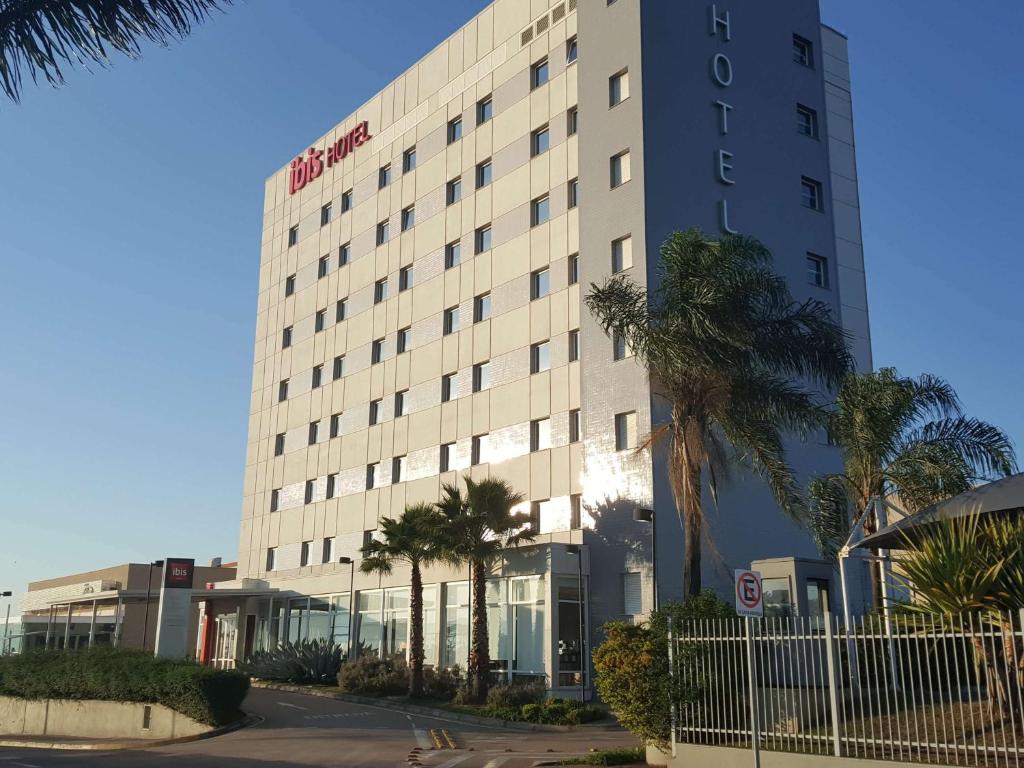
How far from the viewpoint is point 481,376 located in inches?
1672

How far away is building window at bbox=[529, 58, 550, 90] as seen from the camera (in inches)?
1676

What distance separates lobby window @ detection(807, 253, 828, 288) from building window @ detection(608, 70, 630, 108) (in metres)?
9.90

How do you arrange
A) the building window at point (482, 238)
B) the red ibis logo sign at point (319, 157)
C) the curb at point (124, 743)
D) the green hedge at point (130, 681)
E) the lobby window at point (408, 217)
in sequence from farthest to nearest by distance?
the red ibis logo sign at point (319, 157) → the lobby window at point (408, 217) → the building window at point (482, 238) → the green hedge at point (130, 681) → the curb at point (124, 743)

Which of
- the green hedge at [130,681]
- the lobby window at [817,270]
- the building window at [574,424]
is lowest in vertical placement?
the green hedge at [130,681]

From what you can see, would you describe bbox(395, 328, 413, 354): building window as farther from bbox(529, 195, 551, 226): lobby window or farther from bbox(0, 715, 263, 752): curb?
bbox(0, 715, 263, 752): curb

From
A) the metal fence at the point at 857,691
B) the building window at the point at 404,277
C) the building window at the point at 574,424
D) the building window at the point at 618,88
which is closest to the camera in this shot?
the metal fence at the point at 857,691

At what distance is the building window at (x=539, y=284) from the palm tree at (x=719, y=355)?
12088 mm

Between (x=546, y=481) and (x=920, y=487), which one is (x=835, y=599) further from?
(x=546, y=481)

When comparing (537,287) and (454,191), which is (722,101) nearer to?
(537,287)

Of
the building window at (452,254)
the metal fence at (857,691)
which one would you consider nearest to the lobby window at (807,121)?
the building window at (452,254)

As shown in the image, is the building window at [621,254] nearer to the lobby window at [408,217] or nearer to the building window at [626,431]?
the building window at [626,431]

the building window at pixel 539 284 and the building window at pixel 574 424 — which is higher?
the building window at pixel 539 284

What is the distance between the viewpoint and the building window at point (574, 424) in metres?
36.9

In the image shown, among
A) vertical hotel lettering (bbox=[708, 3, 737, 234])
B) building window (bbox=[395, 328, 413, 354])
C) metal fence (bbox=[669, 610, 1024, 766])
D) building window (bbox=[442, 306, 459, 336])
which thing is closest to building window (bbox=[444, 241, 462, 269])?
building window (bbox=[442, 306, 459, 336])
